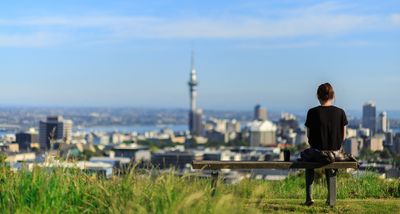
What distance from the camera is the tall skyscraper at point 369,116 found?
449ft

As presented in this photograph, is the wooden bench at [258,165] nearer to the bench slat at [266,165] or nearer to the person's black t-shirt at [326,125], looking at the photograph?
the bench slat at [266,165]

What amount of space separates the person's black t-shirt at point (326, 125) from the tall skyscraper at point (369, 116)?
13030cm

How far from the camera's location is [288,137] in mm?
145250

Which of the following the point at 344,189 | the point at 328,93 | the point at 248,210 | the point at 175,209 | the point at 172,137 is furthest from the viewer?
the point at 172,137

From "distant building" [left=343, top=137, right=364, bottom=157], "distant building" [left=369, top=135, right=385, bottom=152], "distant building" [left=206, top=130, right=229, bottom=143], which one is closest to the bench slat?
"distant building" [left=343, top=137, right=364, bottom=157]

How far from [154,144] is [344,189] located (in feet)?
496

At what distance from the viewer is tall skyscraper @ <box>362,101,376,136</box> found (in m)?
137

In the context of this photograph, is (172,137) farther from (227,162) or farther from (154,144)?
(227,162)

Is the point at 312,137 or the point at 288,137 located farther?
the point at 288,137

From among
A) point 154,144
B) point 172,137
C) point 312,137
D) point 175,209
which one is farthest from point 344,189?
point 172,137

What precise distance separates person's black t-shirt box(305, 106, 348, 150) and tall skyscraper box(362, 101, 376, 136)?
130m

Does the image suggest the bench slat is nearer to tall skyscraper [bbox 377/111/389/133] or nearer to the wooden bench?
the wooden bench

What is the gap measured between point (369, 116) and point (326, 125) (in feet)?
437

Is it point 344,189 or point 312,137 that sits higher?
point 312,137
